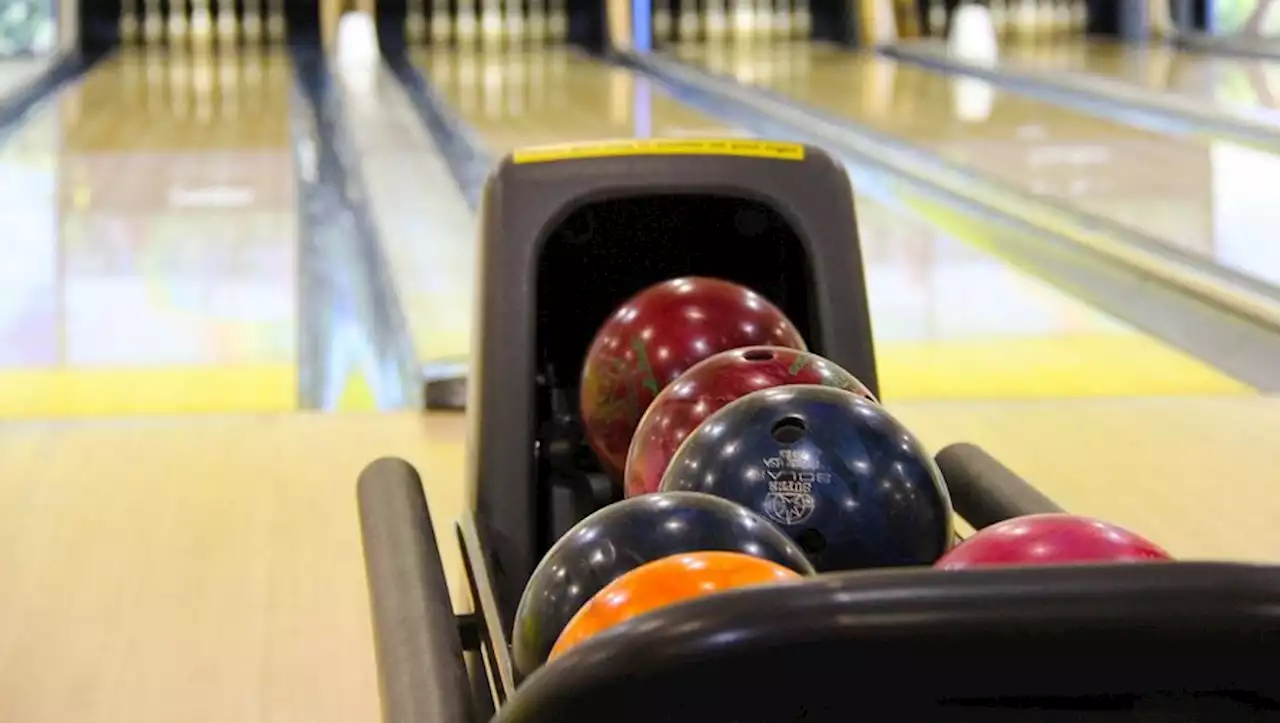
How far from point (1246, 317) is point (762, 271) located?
106 cm

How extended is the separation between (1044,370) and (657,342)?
0.98 meters

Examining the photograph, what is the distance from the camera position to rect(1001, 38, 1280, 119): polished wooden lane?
4078 millimetres

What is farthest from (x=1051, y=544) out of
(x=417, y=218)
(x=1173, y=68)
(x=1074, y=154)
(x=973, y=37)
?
(x=973, y=37)

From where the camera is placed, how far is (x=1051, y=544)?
33.1 inches

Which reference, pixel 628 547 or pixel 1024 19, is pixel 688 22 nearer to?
pixel 1024 19

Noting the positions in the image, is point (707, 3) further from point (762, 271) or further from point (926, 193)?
point (762, 271)

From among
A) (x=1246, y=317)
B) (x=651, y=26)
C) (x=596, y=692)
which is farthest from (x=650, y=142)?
(x=651, y=26)

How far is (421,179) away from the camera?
130 inches

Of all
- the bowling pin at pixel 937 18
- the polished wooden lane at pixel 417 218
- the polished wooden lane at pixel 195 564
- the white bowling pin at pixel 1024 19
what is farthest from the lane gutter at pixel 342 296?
the white bowling pin at pixel 1024 19

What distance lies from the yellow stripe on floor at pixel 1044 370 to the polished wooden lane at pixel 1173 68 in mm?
1785

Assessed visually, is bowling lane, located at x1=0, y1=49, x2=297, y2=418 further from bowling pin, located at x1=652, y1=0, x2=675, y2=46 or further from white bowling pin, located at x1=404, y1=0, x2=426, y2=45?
bowling pin, located at x1=652, y1=0, x2=675, y2=46

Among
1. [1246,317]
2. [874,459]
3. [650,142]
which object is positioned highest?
[650,142]

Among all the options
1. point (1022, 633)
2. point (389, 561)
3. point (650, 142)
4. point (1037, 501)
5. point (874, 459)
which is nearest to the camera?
point (1022, 633)

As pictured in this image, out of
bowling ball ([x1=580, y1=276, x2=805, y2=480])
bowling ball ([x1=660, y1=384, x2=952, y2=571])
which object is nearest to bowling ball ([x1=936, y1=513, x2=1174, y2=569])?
bowling ball ([x1=660, y1=384, x2=952, y2=571])
